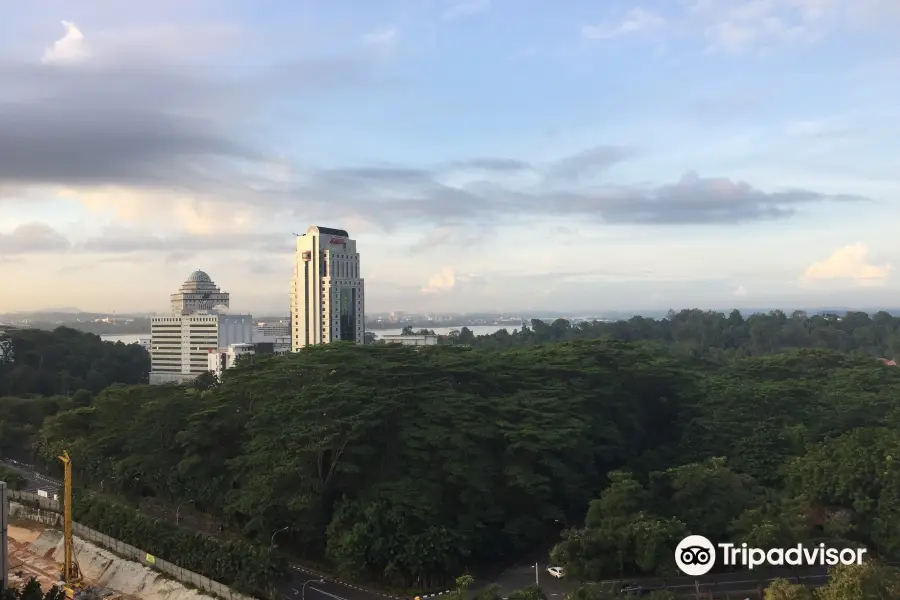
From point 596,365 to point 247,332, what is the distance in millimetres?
64036

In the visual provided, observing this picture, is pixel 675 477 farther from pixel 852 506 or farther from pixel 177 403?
pixel 177 403

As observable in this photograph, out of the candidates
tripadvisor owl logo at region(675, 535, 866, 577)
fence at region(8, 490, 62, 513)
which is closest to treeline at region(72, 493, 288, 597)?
fence at region(8, 490, 62, 513)

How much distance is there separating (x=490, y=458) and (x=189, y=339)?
229 ft

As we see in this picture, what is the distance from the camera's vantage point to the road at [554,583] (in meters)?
A: 20.4

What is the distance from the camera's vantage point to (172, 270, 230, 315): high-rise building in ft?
318

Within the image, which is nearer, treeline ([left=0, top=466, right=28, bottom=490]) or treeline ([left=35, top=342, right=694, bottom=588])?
treeline ([left=35, top=342, right=694, bottom=588])

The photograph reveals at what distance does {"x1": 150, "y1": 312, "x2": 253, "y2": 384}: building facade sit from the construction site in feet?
185

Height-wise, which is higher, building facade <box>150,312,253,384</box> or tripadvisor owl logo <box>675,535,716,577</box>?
building facade <box>150,312,253,384</box>

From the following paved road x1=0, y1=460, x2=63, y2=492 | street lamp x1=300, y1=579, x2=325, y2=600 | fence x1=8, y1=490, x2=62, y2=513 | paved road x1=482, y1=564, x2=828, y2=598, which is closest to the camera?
paved road x1=482, y1=564, x2=828, y2=598

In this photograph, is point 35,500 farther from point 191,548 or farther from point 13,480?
point 191,548

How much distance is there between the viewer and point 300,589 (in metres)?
23.1

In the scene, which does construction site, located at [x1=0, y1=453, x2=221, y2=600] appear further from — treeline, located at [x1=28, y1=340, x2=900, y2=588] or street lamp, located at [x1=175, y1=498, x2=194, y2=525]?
treeline, located at [x1=28, y1=340, x2=900, y2=588]

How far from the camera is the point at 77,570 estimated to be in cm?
2636

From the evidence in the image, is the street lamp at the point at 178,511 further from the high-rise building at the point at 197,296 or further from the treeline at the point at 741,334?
the high-rise building at the point at 197,296
